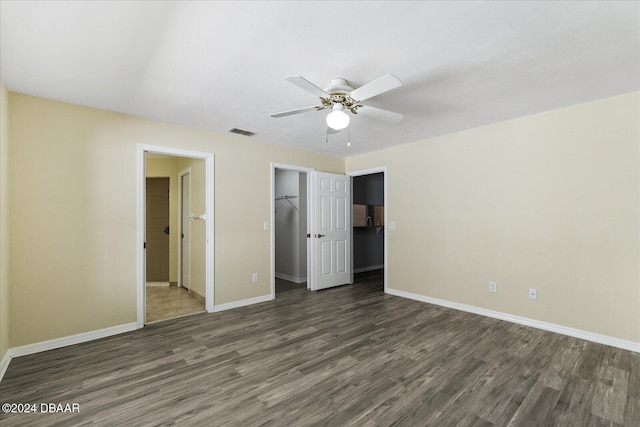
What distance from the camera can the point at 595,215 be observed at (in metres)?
2.96

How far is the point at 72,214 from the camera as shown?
117 inches

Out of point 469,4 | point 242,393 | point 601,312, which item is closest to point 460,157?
point 601,312

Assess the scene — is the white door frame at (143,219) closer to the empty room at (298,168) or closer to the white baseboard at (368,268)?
the empty room at (298,168)

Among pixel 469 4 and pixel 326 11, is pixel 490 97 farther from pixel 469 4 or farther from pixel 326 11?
pixel 326 11

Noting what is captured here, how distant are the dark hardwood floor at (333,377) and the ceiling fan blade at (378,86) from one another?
223cm

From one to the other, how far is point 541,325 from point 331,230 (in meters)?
3.20

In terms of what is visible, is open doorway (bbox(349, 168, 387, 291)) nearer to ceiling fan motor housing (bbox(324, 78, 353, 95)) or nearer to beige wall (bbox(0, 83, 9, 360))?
ceiling fan motor housing (bbox(324, 78, 353, 95))

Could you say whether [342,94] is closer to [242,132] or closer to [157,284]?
[242,132]

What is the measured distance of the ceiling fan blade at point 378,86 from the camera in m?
1.96

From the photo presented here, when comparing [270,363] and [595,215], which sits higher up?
[595,215]

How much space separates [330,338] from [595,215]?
304 centimetres

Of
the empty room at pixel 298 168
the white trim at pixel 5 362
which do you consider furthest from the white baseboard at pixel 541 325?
the white trim at pixel 5 362

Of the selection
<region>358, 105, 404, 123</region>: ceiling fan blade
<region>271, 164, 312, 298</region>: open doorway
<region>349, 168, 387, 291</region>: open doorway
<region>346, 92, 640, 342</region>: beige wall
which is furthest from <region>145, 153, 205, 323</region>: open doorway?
<region>349, 168, 387, 291</region>: open doorway

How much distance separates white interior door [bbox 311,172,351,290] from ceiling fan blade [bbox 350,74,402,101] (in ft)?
9.28
